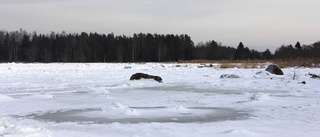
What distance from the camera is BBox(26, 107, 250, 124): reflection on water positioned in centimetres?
536

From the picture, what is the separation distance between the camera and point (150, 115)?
581 centimetres

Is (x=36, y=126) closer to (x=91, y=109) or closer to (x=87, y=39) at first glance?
(x=91, y=109)

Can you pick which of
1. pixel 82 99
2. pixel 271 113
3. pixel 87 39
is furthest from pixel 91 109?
pixel 87 39

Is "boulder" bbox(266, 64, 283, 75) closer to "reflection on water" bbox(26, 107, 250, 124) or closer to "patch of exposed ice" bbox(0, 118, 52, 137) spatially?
"reflection on water" bbox(26, 107, 250, 124)

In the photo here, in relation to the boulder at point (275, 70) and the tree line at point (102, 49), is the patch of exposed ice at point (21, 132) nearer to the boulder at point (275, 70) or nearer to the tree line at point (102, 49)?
the boulder at point (275, 70)

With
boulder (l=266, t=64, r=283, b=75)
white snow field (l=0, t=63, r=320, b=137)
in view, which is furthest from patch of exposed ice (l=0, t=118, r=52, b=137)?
boulder (l=266, t=64, r=283, b=75)

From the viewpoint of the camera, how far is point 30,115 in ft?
19.0

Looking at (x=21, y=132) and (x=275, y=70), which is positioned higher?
(x=275, y=70)

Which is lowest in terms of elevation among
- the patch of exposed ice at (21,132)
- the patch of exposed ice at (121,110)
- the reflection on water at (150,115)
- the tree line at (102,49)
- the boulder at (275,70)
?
the reflection on water at (150,115)

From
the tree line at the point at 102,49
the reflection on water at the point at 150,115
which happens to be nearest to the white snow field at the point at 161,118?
the reflection on water at the point at 150,115

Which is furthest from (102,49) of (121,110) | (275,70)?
(121,110)

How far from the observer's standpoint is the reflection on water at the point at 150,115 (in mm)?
5355

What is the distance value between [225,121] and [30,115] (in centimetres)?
322

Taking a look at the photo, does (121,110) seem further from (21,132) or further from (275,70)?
(275,70)
